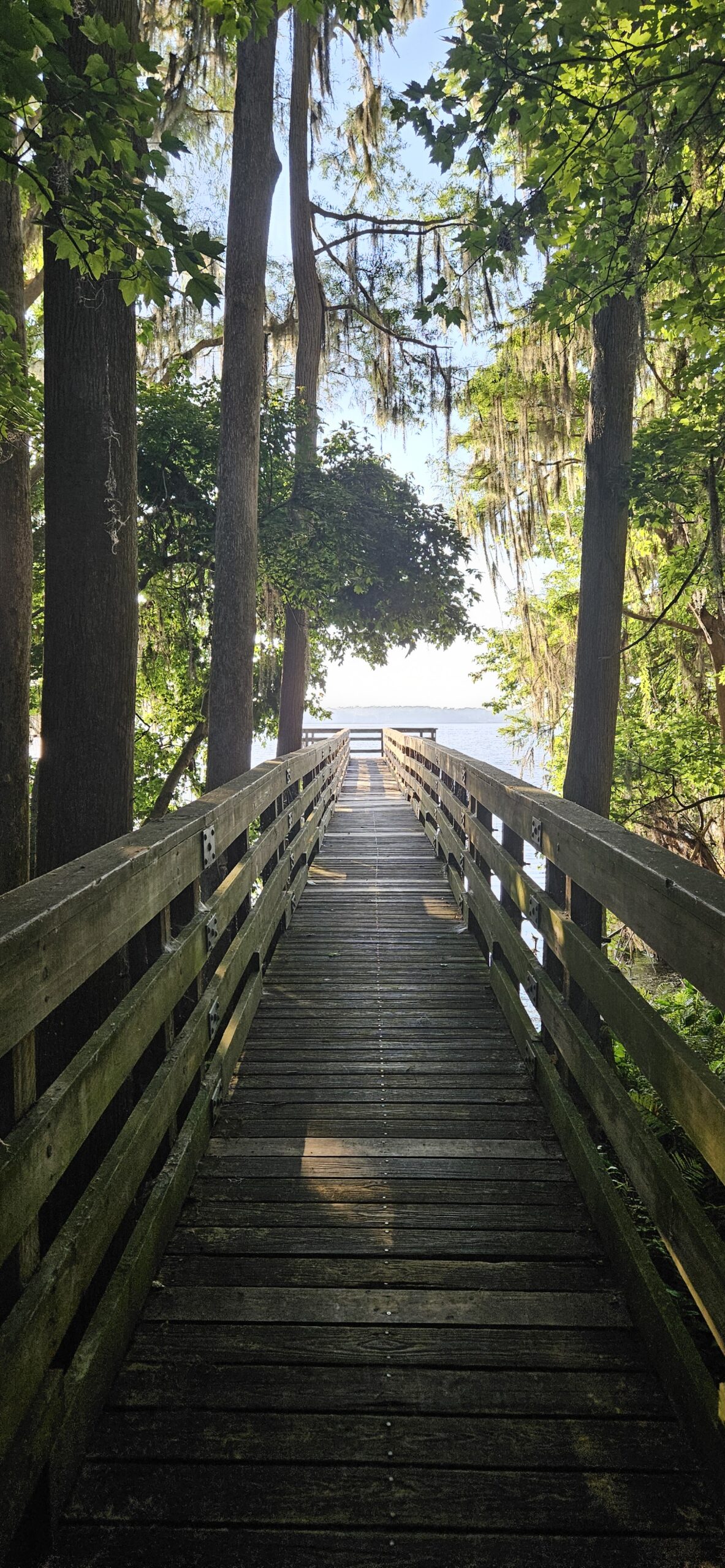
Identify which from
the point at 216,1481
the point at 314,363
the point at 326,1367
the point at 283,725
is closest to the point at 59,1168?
the point at 216,1481

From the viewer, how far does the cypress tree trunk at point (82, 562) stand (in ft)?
13.8

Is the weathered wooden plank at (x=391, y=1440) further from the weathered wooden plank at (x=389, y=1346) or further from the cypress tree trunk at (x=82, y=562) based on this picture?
the cypress tree trunk at (x=82, y=562)

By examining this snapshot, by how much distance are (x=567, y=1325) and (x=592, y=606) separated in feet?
21.1

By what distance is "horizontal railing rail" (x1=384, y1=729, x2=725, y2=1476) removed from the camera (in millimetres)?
1871

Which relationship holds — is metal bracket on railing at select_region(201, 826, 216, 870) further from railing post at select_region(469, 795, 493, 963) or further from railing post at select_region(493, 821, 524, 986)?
railing post at select_region(469, 795, 493, 963)

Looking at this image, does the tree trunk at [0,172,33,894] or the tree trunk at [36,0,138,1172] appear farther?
the tree trunk at [0,172,33,894]

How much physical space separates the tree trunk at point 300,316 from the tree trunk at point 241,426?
4.73 meters

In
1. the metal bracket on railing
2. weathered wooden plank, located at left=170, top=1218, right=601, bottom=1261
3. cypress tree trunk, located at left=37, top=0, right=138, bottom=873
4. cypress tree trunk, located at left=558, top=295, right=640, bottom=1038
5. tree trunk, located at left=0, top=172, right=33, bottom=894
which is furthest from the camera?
cypress tree trunk, located at left=558, top=295, right=640, bottom=1038

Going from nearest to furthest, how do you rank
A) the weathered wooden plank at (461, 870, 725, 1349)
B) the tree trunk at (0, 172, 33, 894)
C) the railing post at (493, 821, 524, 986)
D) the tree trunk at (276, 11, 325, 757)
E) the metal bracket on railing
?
the weathered wooden plank at (461, 870, 725, 1349) → the metal bracket on railing → the railing post at (493, 821, 524, 986) → the tree trunk at (0, 172, 33, 894) → the tree trunk at (276, 11, 325, 757)

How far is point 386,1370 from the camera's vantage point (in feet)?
7.08

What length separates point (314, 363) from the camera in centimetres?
1489

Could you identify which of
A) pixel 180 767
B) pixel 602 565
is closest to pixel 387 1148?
pixel 602 565

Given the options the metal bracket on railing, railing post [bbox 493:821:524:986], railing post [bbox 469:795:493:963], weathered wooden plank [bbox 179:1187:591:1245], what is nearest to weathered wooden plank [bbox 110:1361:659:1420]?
weathered wooden plank [bbox 179:1187:591:1245]

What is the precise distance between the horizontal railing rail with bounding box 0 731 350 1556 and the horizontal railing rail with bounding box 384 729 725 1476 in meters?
1.28
